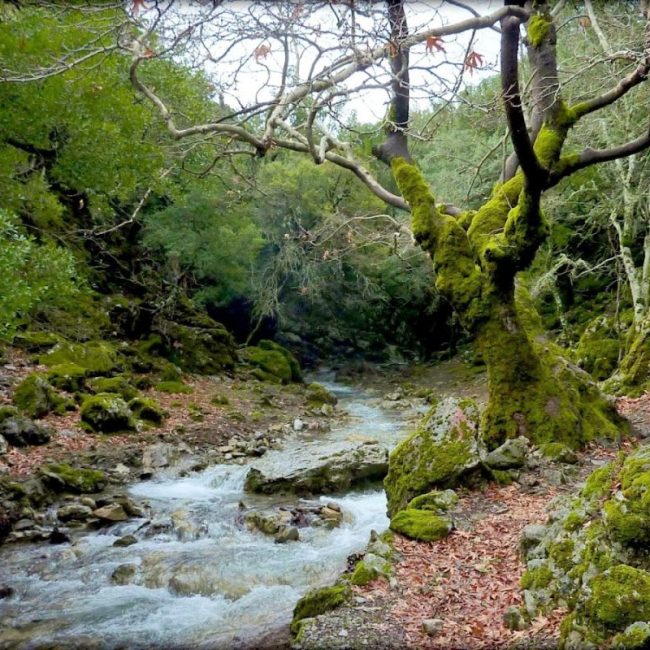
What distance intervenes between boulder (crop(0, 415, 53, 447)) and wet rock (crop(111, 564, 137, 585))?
13.2 ft

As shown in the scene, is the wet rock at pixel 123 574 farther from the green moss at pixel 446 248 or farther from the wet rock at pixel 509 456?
the green moss at pixel 446 248

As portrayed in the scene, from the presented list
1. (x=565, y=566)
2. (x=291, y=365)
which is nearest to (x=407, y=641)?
(x=565, y=566)

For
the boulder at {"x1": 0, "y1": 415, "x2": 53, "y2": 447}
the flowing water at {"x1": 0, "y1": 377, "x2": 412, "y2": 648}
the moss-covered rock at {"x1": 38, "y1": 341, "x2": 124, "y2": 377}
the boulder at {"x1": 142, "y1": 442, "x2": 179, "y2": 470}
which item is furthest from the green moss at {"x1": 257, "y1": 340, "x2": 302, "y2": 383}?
the flowing water at {"x1": 0, "y1": 377, "x2": 412, "y2": 648}

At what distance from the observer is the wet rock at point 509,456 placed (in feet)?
22.4

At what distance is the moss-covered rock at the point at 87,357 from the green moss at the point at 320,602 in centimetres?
986

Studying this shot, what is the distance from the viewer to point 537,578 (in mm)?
4039

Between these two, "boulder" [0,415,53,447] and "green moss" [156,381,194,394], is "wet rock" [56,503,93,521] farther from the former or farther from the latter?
"green moss" [156,381,194,394]

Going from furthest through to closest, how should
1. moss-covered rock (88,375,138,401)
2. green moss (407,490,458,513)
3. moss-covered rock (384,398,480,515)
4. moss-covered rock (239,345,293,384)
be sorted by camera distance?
moss-covered rock (239,345,293,384) < moss-covered rock (88,375,138,401) < moss-covered rock (384,398,480,515) < green moss (407,490,458,513)

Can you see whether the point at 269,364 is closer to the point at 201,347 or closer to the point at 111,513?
the point at 201,347

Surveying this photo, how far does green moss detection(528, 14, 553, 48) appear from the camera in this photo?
22.2 ft

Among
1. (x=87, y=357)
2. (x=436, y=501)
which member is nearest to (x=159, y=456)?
(x=87, y=357)

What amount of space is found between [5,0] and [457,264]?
7.08 m

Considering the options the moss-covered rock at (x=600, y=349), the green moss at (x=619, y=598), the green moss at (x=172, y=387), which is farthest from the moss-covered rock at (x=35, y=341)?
the moss-covered rock at (x=600, y=349)

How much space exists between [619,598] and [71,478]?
770 cm
